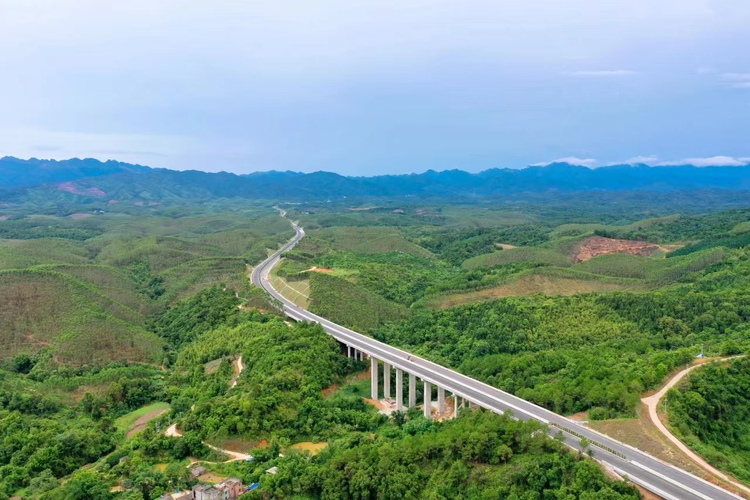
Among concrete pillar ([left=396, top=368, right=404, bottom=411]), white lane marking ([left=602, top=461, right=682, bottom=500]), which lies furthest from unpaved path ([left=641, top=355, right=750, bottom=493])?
concrete pillar ([left=396, top=368, right=404, bottom=411])

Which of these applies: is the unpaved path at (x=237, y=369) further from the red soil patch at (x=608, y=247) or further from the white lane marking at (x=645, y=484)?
the red soil patch at (x=608, y=247)

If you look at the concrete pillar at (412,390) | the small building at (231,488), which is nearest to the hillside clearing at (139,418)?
the small building at (231,488)

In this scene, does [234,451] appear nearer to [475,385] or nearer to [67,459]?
[67,459]

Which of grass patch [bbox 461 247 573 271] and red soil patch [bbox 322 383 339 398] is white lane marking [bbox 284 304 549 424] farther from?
grass patch [bbox 461 247 573 271]

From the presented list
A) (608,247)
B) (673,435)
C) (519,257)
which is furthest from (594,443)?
(608,247)

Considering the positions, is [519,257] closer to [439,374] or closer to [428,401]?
[439,374]

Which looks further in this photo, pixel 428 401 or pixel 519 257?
pixel 519 257
